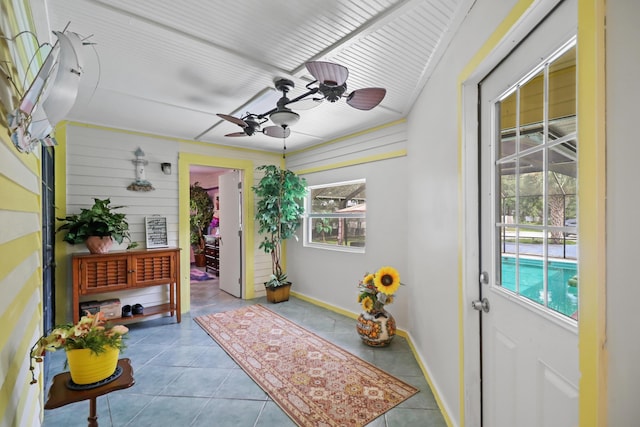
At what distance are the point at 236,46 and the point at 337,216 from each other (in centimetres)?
262

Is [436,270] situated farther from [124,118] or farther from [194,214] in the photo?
[194,214]

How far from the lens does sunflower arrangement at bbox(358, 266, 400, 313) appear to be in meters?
2.71

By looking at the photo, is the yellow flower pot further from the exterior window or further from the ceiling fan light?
the exterior window

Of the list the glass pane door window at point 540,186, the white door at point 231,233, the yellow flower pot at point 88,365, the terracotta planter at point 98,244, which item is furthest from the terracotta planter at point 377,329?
the terracotta planter at point 98,244

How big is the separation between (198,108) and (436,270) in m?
2.65

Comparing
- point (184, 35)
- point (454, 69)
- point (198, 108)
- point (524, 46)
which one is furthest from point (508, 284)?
point (198, 108)

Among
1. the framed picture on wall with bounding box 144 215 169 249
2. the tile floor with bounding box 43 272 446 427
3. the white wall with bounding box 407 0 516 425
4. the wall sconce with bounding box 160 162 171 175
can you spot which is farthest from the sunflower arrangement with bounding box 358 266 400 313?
the wall sconce with bounding box 160 162 171 175

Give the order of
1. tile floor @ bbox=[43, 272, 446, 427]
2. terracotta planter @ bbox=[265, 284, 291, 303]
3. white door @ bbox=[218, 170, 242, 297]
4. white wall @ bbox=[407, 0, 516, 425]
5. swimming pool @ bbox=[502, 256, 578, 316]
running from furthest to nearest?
white door @ bbox=[218, 170, 242, 297], terracotta planter @ bbox=[265, 284, 291, 303], tile floor @ bbox=[43, 272, 446, 427], white wall @ bbox=[407, 0, 516, 425], swimming pool @ bbox=[502, 256, 578, 316]

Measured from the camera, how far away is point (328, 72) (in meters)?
1.62

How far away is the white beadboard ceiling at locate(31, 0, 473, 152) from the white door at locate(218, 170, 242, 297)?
1.93 metres

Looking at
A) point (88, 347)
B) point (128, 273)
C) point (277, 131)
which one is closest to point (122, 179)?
point (128, 273)

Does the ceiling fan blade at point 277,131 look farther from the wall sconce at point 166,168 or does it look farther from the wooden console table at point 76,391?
the wooden console table at point 76,391

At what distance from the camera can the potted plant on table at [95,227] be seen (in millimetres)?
3055

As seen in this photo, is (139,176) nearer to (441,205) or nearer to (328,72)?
(328,72)
